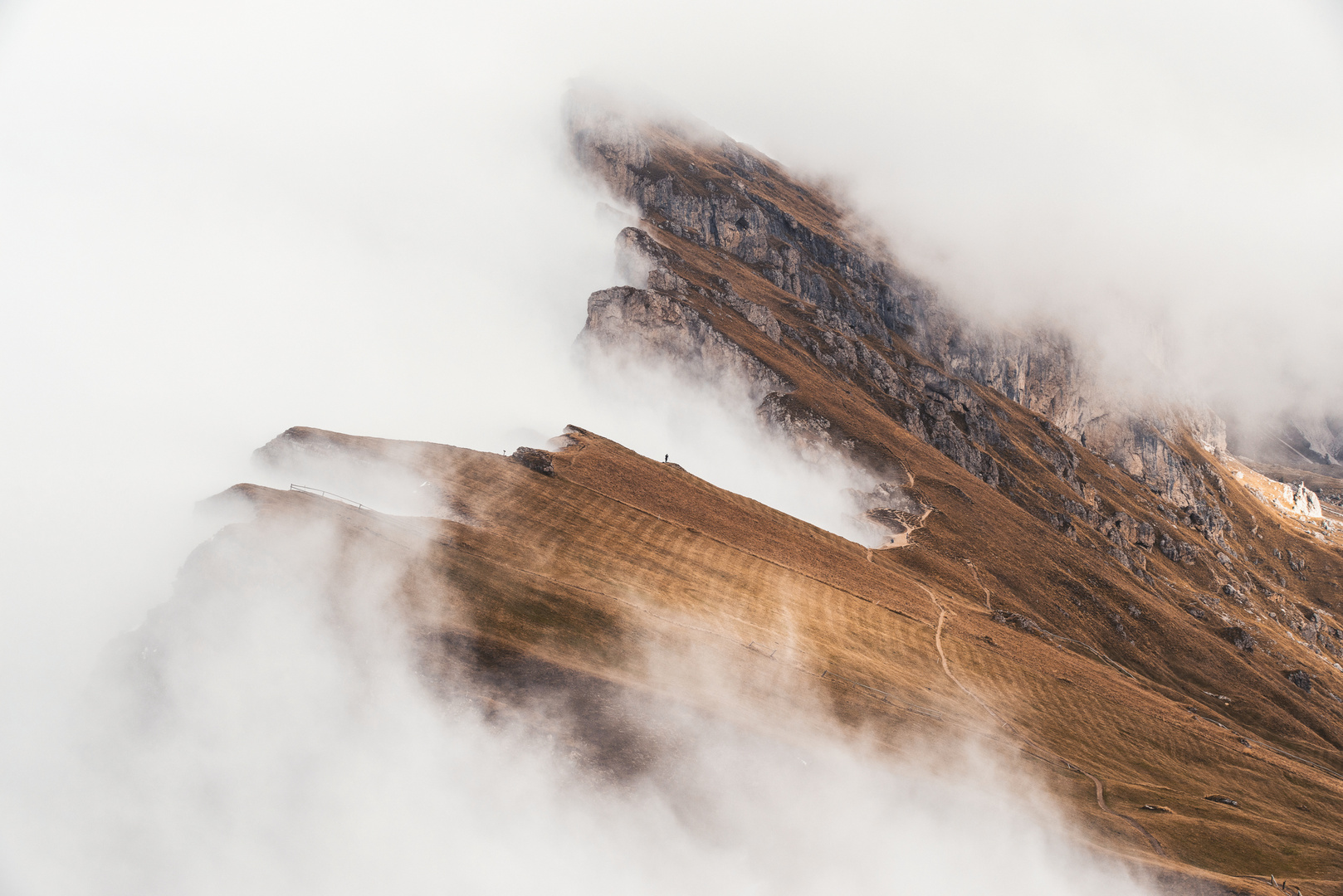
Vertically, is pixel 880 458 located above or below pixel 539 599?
above

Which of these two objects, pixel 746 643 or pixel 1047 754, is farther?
pixel 1047 754

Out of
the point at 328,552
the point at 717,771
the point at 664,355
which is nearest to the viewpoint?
the point at 717,771

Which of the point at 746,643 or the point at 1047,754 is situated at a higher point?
the point at 746,643

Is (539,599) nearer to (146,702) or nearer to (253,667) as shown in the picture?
(253,667)

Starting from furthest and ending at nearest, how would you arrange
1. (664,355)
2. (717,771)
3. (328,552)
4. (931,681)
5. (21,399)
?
(664,355)
(21,399)
(931,681)
(328,552)
(717,771)

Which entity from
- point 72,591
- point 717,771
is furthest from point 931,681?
point 72,591

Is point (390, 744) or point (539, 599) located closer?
point (390, 744)

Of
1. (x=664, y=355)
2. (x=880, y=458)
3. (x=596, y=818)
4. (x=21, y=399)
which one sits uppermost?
(x=664, y=355)

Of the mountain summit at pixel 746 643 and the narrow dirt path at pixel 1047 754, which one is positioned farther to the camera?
the narrow dirt path at pixel 1047 754

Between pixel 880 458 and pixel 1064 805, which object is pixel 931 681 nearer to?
pixel 1064 805

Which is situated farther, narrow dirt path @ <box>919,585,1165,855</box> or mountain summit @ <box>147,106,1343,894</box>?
narrow dirt path @ <box>919,585,1165,855</box>
